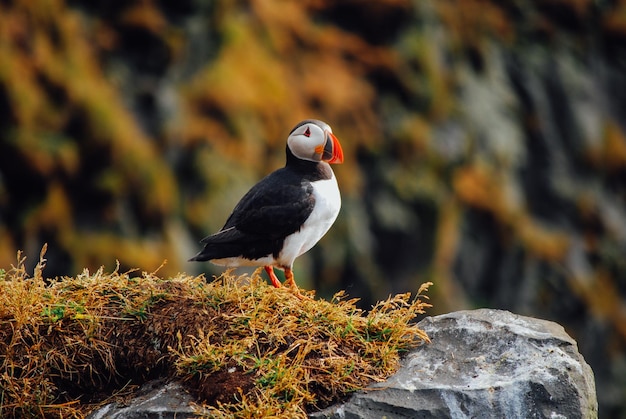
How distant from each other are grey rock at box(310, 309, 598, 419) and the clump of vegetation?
0.15 meters

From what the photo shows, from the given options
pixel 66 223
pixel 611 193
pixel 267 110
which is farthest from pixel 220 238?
pixel 611 193

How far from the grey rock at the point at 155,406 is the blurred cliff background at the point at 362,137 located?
7903 millimetres

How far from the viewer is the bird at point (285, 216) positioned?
6.68m

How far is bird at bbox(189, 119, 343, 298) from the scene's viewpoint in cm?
668

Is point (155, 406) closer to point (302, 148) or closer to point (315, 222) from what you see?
point (315, 222)

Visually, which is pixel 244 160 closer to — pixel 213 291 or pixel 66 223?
pixel 66 223

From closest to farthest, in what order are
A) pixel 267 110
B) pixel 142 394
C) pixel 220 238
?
1. pixel 142 394
2. pixel 220 238
3. pixel 267 110

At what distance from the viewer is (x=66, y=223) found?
43.7 feet

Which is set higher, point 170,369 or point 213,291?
point 213,291

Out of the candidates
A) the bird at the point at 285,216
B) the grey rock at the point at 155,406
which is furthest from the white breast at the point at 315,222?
the grey rock at the point at 155,406

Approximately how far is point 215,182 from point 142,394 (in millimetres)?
9393

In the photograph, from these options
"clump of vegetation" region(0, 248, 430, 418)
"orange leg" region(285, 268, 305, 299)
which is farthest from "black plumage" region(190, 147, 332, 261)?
"clump of vegetation" region(0, 248, 430, 418)

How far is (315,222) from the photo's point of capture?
6.80 m

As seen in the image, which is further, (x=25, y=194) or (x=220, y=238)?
(x=25, y=194)
